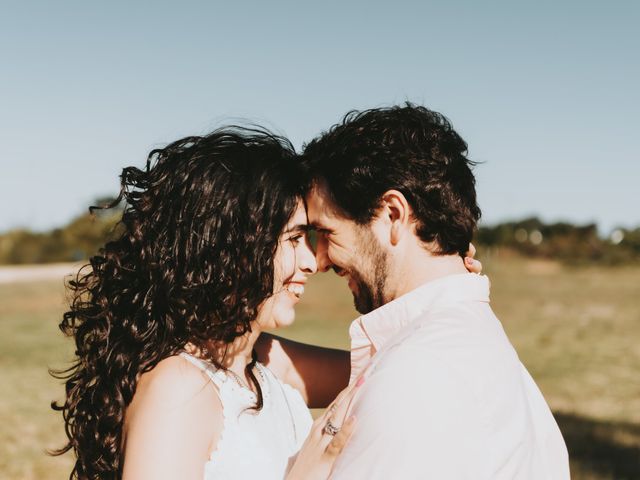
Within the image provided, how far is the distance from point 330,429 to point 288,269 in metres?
0.97

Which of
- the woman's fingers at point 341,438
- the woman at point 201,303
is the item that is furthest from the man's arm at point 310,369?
the woman's fingers at point 341,438

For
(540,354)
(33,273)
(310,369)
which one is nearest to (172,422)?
(310,369)

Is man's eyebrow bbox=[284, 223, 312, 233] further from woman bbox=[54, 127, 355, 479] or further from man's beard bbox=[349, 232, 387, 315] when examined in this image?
man's beard bbox=[349, 232, 387, 315]

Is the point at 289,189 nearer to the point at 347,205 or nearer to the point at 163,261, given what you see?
the point at 347,205

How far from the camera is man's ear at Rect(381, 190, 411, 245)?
2.97 meters

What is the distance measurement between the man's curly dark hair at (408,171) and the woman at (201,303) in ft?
0.74

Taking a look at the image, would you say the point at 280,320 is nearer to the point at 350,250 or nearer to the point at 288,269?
the point at 288,269

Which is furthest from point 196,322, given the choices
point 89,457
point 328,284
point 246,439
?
point 328,284

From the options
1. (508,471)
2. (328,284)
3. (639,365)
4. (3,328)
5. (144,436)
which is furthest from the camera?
(328,284)

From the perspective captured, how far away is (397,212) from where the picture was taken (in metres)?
3.00

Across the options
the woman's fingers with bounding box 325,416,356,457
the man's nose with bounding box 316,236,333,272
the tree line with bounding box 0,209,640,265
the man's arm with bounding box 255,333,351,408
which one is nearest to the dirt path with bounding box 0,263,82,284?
the tree line with bounding box 0,209,640,265

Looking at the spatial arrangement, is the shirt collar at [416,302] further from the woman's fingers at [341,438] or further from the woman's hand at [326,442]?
Result: the woman's fingers at [341,438]

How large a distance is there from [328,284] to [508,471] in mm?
35329

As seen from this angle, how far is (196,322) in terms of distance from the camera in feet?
9.69
